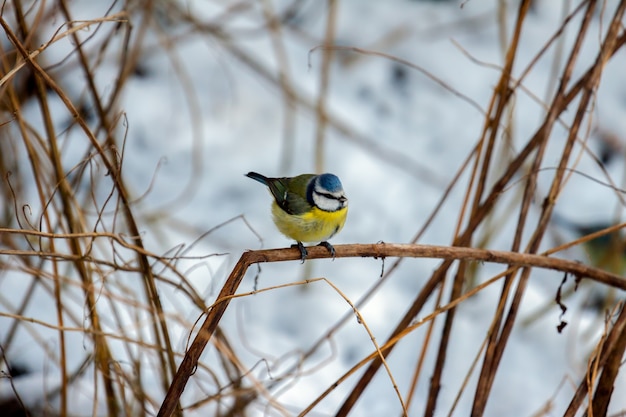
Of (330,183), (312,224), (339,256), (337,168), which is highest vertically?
(337,168)

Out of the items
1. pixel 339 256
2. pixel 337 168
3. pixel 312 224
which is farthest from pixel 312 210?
pixel 337 168

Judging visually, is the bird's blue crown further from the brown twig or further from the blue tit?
the brown twig

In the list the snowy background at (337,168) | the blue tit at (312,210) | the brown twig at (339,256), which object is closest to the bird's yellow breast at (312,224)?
the blue tit at (312,210)

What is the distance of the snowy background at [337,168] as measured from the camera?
105 inches

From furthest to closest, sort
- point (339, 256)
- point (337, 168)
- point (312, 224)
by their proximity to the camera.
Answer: point (337, 168) → point (312, 224) → point (339, 256)

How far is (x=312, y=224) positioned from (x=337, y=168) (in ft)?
5.66

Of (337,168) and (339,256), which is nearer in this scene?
(339,256)

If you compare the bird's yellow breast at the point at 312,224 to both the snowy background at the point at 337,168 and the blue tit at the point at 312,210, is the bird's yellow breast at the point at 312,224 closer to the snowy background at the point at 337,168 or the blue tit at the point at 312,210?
the blue tit at the point at 312,210

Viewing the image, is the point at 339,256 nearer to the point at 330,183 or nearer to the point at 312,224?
the point at 312,224

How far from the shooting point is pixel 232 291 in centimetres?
117

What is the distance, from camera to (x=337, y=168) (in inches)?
138

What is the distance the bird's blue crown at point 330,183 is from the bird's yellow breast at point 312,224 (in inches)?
2.6

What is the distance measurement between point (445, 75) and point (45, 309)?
2486 millimetres

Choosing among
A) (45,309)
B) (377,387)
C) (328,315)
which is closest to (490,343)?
(377,387)
